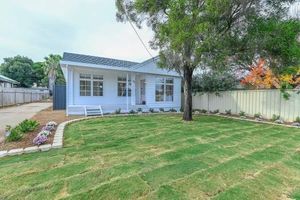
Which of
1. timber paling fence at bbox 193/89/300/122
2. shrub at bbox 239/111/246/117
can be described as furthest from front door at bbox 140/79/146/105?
shrub at bbox 239/111/246/117

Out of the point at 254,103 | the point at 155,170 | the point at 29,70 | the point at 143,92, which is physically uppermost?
the point at 29,70

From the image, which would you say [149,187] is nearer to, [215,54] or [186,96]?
[215,54]

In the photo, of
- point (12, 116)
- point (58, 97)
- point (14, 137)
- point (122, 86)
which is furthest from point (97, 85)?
point (14, 137)

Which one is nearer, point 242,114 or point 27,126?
point 27,126

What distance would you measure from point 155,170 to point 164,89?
13.6m

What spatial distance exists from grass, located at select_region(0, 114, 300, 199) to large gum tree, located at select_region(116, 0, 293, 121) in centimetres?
426

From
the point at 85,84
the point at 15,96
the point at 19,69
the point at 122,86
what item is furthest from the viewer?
the point at 19,69

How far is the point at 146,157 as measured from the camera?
4.78 meters

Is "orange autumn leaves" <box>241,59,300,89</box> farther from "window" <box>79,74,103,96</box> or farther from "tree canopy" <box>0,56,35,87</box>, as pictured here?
"tree canopy" <box>0,56,35,87</box>

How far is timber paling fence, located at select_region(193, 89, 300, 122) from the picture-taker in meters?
11.0

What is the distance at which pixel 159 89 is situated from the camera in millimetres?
17156

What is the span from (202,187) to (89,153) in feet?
9.05

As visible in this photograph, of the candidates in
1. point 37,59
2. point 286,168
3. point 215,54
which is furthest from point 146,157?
point 37,59

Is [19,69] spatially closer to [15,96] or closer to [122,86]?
[15,96]
